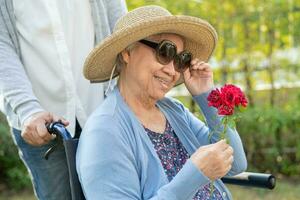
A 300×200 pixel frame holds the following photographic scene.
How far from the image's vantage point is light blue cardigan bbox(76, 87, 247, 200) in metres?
2.32

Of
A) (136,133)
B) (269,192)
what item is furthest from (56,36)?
(269,192)

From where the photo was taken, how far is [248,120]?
6.69m

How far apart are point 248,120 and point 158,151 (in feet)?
13.8

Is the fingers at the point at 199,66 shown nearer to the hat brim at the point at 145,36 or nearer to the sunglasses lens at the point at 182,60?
the hat brim at the point at 145,36

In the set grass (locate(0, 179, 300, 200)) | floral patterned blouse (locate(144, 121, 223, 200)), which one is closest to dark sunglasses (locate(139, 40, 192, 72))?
floral patterned blouse (locate(144, 121, 223, 200))

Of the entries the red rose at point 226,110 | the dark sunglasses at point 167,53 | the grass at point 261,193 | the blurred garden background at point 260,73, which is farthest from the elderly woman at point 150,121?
the blurred garden background at point 260,73

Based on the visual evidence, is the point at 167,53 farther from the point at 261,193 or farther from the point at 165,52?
the point at 261,193

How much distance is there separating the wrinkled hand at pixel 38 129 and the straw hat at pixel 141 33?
239mm

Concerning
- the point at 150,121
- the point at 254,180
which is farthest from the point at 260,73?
the point at 150,121

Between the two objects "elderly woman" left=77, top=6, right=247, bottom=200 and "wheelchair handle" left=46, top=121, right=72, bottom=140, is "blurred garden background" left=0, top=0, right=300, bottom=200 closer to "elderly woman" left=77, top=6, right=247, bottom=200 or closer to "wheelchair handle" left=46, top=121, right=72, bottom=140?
"elderly woman" left=77, top=6, right=247, bottom=200

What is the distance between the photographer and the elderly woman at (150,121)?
2334mm

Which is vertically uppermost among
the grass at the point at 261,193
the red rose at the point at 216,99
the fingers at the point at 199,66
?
the fingers at the point at 199,66

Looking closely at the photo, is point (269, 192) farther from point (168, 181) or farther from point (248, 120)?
point (168, 181)

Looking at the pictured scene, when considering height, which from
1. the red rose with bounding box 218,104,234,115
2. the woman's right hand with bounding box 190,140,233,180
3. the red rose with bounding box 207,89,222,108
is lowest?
the woman's right hand with bounding box 190,140,233,180
